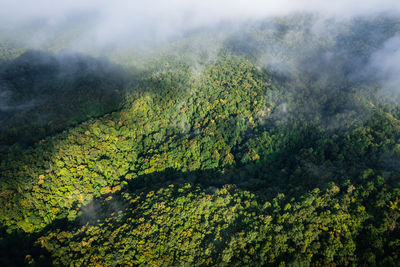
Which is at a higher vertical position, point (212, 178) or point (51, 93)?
point (51, 93)

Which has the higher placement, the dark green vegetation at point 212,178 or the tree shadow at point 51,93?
the tree shadow at point 51,93

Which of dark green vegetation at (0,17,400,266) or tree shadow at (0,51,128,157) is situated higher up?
tree shadow at (0,51,128,157)

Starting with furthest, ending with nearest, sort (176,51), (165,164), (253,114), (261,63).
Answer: (176,51) → (261,63) → (253,114) → (165,164)

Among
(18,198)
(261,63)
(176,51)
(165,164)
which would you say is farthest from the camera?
(176,51)

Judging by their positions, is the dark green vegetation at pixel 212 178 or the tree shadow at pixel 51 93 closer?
the dark green vegetation at pixel 212 178

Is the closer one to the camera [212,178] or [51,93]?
[212,178]

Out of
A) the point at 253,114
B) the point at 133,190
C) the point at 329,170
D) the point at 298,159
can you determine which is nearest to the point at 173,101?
the point at 253,114

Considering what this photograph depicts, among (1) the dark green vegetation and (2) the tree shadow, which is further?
(2) the tree shadow

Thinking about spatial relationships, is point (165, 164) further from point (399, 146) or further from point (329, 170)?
point (399, 146)
